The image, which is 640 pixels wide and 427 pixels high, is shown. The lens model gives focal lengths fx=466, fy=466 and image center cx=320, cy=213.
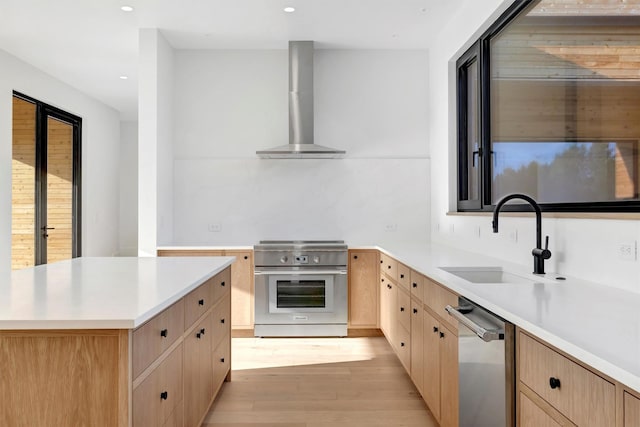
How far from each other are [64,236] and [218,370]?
4.52 meters

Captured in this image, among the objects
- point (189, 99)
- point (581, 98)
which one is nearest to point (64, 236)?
point (189, 99)

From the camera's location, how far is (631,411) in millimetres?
924

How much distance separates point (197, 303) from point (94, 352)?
897mm

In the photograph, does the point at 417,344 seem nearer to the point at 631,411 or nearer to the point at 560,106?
the point at 560,106

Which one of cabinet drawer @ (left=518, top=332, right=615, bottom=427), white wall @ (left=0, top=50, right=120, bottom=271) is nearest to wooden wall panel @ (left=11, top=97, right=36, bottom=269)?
white wall @ (left=0, top=50, right=120, bottom=271)

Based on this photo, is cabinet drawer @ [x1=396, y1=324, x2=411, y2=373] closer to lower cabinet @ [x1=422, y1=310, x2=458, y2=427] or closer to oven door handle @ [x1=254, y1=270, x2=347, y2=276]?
lower cabinet @ [x1=422, y1=310, x2=458, y2=427]

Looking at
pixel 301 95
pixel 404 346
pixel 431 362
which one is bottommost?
pixel 404 346

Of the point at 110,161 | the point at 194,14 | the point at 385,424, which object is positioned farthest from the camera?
the point at 110,161

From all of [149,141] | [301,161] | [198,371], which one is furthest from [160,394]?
[301,161]

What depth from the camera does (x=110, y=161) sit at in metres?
7.64

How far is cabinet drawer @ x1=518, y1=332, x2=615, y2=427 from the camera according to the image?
101cm

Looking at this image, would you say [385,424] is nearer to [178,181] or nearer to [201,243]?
[201,243]

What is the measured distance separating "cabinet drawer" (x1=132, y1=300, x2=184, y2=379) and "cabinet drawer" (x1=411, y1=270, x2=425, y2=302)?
→ 4.51ft

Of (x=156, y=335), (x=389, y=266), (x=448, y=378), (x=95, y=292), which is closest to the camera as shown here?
(x=156, y=335)
